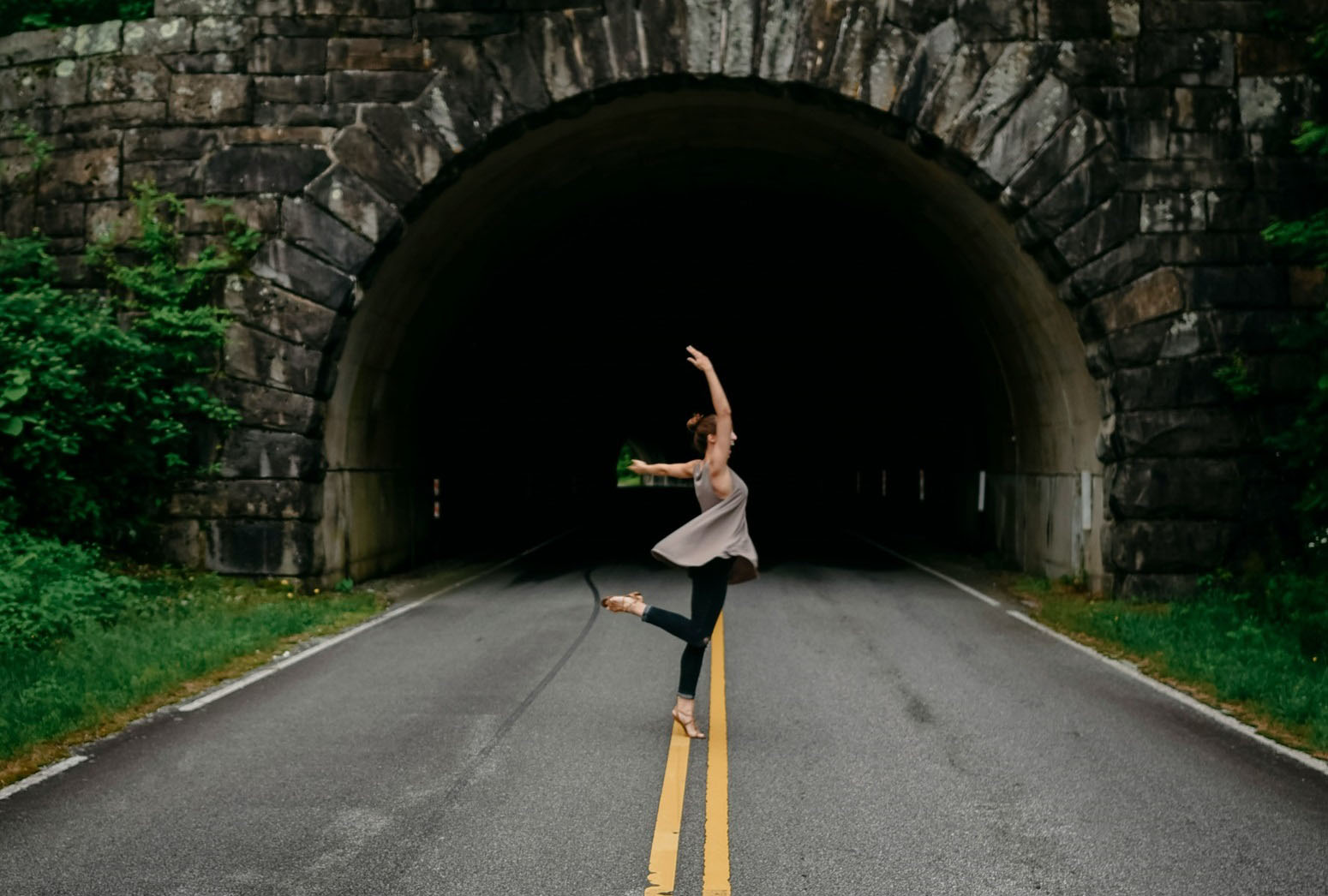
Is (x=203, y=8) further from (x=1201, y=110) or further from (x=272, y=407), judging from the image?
(x=1201, y=110)

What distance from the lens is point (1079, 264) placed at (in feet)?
43.2

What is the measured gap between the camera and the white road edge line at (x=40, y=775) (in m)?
6.03

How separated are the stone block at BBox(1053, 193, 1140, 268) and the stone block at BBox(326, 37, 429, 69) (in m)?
8.01

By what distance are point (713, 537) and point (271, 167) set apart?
367 inches

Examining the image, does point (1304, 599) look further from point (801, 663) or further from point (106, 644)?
point (106, 644)

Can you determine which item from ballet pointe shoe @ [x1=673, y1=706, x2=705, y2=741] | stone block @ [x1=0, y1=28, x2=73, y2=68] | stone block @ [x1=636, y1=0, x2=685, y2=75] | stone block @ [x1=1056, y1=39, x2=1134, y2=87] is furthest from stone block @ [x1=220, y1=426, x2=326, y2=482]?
stone block @ [x1=1056, y1=39, x2=1134, y2=87]

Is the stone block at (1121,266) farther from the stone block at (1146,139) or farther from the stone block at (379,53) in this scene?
the stone block at (379,53)

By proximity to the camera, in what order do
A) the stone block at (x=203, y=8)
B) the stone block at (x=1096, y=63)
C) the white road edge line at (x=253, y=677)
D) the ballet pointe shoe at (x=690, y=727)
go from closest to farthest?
the white road edge line at (x=253, y=677), the ballet pointe shoe at (x=690, y=727), the stone block at (x=1096, y=63), the stone block at (x=203, y=8)

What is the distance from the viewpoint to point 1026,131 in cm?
1321

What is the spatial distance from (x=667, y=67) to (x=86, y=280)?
25.0ft

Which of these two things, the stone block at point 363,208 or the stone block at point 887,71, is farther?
the stone block at point 363,208

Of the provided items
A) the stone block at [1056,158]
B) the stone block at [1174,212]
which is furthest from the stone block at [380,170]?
the stone block at [1174,212]

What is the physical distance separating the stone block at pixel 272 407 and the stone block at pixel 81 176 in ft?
9.79

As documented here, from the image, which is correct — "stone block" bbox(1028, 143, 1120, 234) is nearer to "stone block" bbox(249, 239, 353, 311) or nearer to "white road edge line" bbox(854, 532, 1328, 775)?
"white road edge line" bbox(854, 532, 1328, 775)
